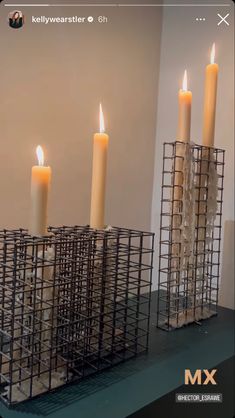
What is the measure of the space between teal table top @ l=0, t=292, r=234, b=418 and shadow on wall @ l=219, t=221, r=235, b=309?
0.16m

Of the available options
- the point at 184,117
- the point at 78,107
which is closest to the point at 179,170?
the point at 184,117

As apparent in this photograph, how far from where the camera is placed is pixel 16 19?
570 mm

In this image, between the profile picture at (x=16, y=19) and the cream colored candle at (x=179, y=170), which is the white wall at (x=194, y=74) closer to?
the cream colored candle at (x=179, y=170)

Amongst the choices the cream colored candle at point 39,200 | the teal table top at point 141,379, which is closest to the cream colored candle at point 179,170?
the teal table top at point 141,379

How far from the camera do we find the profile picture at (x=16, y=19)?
57cm

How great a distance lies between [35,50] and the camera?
2.00 ft

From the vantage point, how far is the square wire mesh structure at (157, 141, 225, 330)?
0.57 meters

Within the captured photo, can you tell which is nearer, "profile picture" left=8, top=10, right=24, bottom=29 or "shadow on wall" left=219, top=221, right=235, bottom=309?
"profile picture" left=8, top=10, right=24, bottom=29

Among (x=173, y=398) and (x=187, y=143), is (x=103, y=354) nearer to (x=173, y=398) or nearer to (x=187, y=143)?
(x=173, y=398)

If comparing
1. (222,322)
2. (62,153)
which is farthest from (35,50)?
(222,322)

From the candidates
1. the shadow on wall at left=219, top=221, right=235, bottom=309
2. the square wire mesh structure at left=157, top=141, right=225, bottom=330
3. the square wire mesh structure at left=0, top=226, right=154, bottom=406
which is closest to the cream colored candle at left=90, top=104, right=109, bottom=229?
the square wire mesh structure at left=0, top=226, right=154, bottom=406

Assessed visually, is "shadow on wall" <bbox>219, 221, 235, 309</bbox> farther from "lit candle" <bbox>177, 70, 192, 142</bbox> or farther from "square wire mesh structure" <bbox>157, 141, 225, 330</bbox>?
"lit candle" <bbox>177, 70, 192, 142</bbox>

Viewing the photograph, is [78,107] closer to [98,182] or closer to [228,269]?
[98,182]

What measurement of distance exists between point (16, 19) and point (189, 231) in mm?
375
